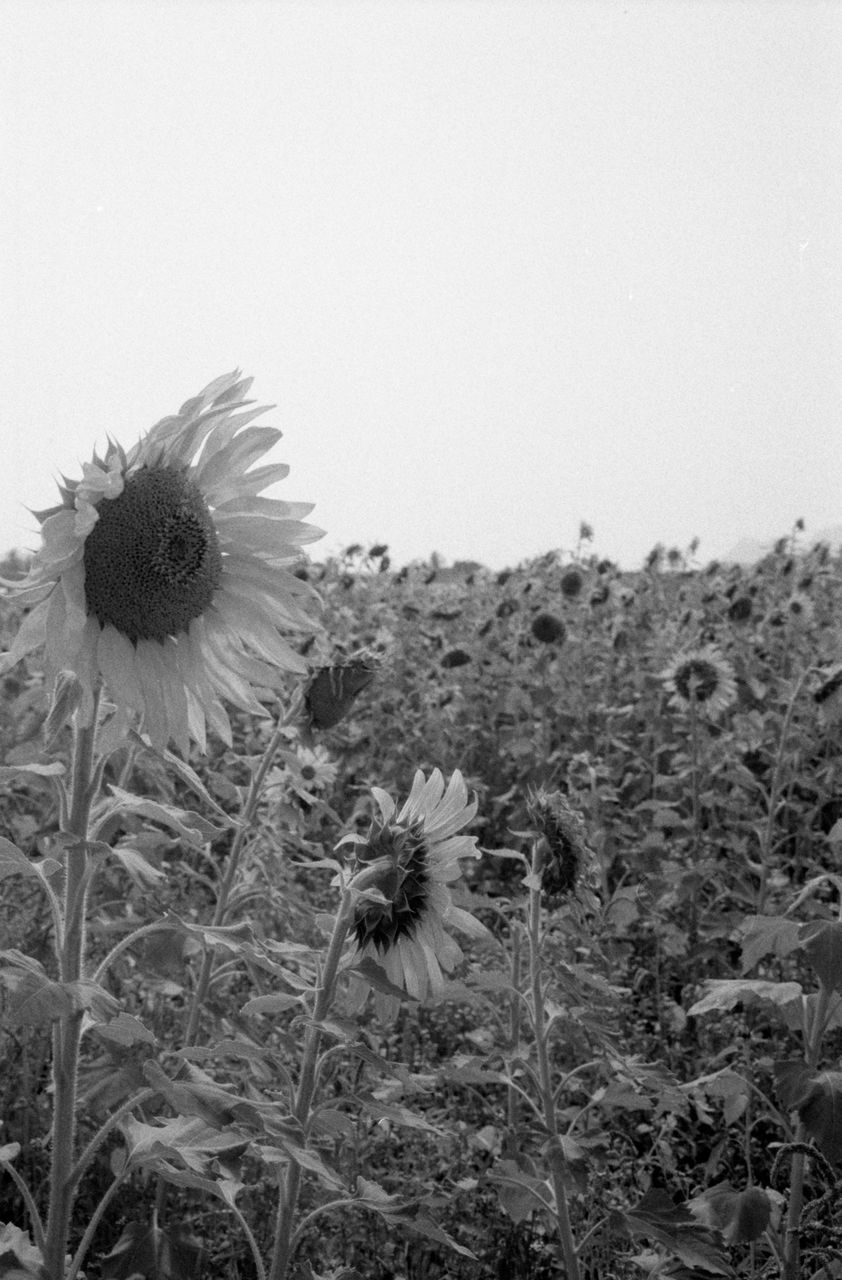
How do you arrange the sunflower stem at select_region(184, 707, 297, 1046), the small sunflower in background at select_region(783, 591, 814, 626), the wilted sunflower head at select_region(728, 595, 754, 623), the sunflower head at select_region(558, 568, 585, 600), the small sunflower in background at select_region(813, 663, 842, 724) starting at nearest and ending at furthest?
the sunflower stem at select_region(184, 707, 297, 1046)
the small sunflower in background at select_region(813, 663, 842, 724)
the wilted sunflower head at select_region(728, 595, 754, 623)
the small sunflower in background at select_region(783, 591, 814, 626)
the sunflower head at select_region(558, 568, 585, 600)

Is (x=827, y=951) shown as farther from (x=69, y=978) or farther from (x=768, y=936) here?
(x=69, y=978)

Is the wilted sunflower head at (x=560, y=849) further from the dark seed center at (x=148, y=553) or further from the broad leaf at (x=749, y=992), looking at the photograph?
the dark seed center at (x=148, y=553)

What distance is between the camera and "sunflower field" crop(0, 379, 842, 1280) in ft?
4.91

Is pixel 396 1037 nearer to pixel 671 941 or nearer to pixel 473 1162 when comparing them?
pixel 473 1162

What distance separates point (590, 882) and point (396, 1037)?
1162mm

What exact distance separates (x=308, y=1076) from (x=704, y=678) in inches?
125

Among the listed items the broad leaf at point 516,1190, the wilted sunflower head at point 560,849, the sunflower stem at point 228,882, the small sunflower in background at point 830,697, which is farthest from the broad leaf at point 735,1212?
the small sunflower in background at point 830,697

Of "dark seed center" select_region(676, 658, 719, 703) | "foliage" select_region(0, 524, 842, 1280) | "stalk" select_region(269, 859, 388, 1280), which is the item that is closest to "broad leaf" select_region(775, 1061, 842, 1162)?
"foliage" select_region(0, 524, 842, 1280)

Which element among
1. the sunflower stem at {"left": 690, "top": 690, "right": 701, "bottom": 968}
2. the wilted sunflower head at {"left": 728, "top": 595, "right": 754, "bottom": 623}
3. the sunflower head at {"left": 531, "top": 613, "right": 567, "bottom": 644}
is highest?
the wilted sunflower head at {"left": 728, "top": 595, "right": 754, "bottom": 623}

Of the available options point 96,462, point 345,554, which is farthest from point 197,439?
point 345,554

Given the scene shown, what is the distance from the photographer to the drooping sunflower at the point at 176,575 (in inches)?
55.6

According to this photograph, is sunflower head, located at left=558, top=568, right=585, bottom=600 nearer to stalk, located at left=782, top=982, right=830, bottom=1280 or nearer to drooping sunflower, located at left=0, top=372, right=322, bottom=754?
stalk, located at left=782, top=982, right=830, bottom=1280

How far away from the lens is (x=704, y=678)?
180 inches

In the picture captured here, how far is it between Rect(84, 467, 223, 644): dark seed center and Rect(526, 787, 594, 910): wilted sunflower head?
84 centimetres
